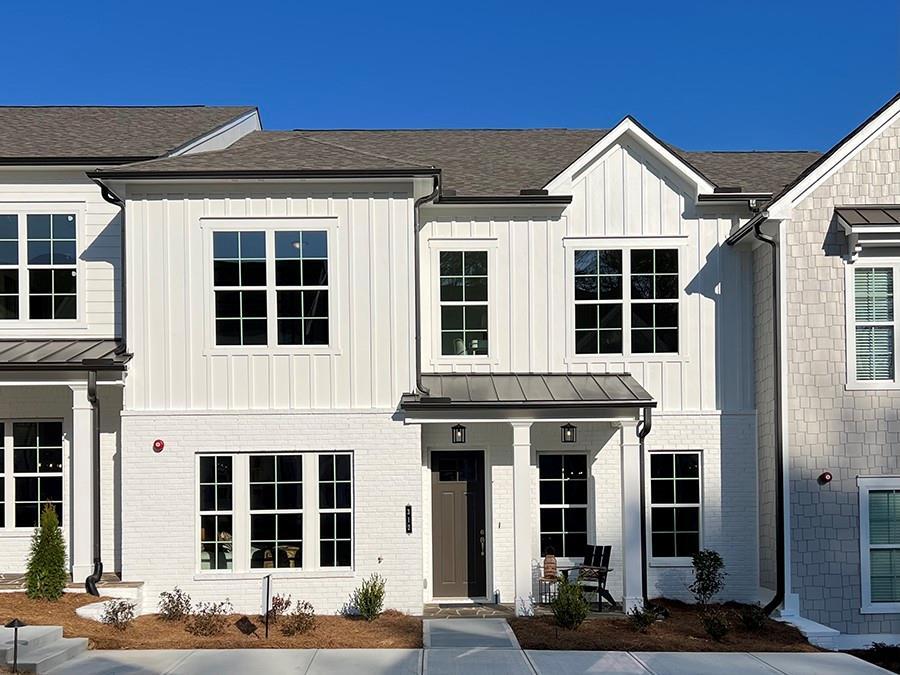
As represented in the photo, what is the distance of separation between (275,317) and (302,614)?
4.28 metres

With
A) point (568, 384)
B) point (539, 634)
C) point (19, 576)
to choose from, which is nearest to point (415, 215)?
point (568, 384)

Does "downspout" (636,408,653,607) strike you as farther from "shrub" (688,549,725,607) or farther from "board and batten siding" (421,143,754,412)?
"board and batten siding" (421,143,754,412)

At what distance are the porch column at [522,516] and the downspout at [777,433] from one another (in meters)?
3.46

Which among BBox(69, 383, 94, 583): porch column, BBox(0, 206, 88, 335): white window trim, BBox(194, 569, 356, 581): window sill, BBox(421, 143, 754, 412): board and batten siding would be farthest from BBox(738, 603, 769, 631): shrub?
BBox(0, 206, 88, 335): white window trim

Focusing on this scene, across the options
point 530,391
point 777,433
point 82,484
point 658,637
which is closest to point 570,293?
point 530,391

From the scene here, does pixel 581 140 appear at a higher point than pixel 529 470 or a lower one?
higher

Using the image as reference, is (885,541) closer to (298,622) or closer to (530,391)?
(530,391)

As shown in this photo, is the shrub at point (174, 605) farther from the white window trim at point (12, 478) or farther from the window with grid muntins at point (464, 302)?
the window with grid muntins at point (464, 302)

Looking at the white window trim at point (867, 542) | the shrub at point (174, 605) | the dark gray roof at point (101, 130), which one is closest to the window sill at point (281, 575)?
the shrub at point (174, 605)

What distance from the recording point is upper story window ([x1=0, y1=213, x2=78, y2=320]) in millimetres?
16531

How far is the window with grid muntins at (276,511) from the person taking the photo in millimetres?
15242

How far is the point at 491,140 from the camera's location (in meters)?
20.8

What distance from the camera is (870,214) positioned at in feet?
51.0

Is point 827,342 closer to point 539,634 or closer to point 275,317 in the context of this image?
point 539,634
